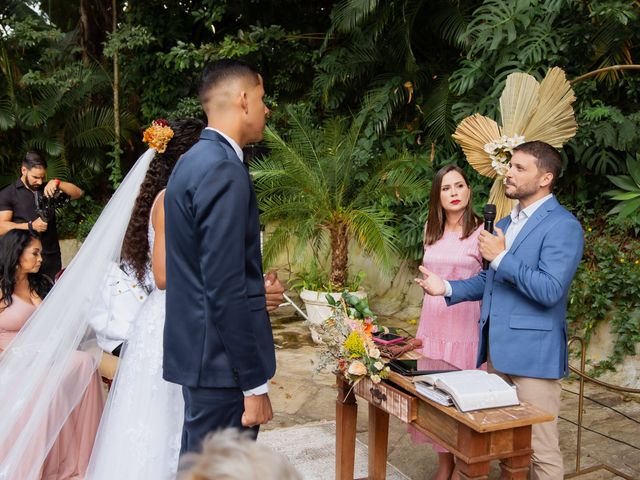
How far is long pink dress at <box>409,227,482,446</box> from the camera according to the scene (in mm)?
3770

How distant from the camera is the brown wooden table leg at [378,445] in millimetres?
3562

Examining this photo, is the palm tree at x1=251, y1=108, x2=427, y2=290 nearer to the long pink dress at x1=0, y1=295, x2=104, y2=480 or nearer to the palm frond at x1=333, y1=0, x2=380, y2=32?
the palm frond at x1=333, y1=0, x2=380, y2=32

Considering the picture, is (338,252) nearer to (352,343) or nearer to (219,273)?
(352,343)

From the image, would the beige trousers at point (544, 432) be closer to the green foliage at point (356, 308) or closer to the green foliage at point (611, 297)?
the green foliage at point (356, 308)

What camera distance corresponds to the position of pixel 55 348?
3.26 meters

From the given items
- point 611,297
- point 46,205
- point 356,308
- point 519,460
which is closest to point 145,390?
point 356,308

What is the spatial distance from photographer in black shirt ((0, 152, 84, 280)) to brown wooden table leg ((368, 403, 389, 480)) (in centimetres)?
357

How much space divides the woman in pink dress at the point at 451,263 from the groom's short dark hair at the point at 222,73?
1845 mm

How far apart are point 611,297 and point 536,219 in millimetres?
3429

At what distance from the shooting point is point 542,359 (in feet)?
9.62

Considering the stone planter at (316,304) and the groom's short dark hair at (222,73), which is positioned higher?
the groom's short dark hair at (222,73)

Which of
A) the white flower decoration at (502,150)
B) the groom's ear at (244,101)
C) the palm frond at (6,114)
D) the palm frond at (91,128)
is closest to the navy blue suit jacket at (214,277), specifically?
the groom's ear at (244,101)

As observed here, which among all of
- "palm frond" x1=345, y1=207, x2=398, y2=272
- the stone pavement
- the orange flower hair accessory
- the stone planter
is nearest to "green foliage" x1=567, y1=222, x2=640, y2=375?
the stone pavement

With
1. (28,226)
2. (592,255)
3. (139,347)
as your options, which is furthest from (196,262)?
(592,255)
